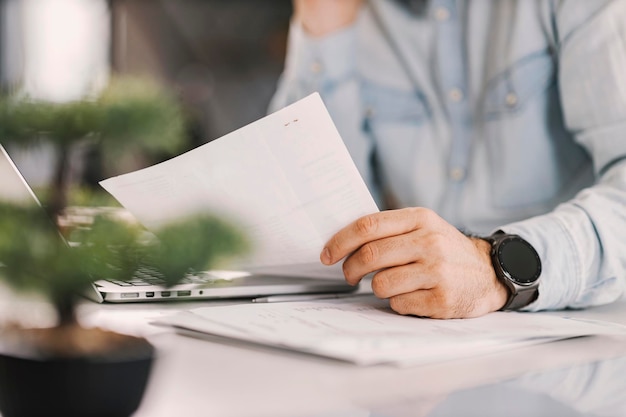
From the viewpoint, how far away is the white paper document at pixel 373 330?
52 centimetres

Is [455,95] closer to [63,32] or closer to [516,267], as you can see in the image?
[516,267]

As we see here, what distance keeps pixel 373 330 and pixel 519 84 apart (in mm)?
747

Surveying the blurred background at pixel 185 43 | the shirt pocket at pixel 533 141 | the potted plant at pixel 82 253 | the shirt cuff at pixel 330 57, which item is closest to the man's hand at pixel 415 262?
the potted plant at pixel 82 253

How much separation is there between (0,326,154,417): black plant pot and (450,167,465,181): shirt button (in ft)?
3.33

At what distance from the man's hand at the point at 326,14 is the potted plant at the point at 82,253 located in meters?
1.14

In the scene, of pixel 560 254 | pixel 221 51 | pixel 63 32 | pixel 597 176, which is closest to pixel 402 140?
pixel 597 176

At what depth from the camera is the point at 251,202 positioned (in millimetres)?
689

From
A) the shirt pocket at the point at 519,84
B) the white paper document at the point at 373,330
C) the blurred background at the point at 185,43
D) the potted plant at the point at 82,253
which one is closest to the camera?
the potted plant at the point at 82,253

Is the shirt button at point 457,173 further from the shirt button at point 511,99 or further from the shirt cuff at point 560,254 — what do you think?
the shirt cuff at point 560,254

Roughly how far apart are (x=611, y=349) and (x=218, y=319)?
1.10 ft

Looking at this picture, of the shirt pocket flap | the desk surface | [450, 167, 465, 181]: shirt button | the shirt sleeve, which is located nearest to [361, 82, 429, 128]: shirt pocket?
the shirt pocket flap

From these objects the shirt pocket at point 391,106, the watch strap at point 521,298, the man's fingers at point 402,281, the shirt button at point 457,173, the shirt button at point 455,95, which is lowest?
the watch strap at point 521,298

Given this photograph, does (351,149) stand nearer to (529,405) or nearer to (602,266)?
(602,266)

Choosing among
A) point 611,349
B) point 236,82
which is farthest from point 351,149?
point 236,82
